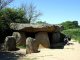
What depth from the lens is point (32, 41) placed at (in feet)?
50.1

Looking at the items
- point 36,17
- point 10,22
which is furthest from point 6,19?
point 36,17

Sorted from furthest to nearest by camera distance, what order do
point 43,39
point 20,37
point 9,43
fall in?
point 20,37 → point 43,39 → point 9,43

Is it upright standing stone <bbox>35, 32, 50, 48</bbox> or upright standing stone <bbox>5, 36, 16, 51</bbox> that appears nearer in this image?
upright standing stone <bbox>5, 36, 16, 51</bbox>

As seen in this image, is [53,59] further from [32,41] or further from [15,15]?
[15,15]

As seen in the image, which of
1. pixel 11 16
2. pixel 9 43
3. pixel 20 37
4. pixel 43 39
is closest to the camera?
pixel 9 43

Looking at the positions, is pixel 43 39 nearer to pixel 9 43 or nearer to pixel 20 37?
pixel 20 37

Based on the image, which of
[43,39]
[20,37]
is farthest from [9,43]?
[43,39]

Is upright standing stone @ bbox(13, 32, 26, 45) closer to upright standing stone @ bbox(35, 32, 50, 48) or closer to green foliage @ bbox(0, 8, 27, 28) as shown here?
upright standing stone @ bbox(35, 32, 50, 48)

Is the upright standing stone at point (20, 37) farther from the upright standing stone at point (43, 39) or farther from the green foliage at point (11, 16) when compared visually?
the green foliage at point (11, 16)

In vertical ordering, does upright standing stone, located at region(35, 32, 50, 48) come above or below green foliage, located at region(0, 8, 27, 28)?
below

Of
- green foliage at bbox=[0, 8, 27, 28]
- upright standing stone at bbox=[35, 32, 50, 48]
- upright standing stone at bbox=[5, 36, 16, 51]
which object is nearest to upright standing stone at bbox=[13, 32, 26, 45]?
upright standing stone at bbox=[35, 32, 50, 48]

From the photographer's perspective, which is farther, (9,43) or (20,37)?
(20,37)

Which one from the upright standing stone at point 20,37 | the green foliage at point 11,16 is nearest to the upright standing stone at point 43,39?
the upright standing stone at point 20,37

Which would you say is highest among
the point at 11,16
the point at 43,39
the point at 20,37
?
the point at 11,16
